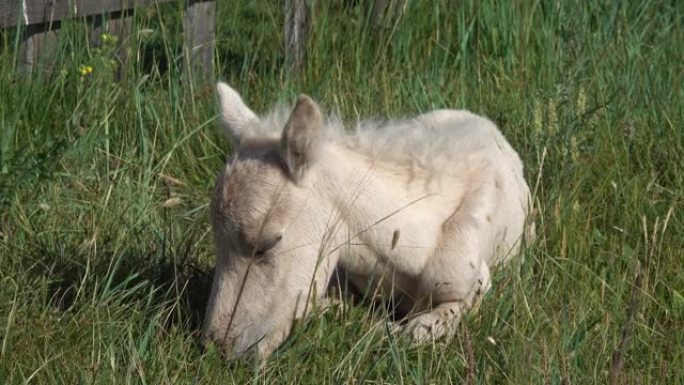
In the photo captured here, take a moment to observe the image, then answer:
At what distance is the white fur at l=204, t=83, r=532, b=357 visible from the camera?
4340 millimetres

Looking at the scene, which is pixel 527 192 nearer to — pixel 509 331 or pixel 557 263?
pixel 557 263

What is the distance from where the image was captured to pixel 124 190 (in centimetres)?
563

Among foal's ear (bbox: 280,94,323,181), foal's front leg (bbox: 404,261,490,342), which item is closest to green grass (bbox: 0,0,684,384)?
foal's front leg (bbox: 404,261,490,342)

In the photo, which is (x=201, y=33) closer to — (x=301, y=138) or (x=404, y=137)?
(x=404, y=137)

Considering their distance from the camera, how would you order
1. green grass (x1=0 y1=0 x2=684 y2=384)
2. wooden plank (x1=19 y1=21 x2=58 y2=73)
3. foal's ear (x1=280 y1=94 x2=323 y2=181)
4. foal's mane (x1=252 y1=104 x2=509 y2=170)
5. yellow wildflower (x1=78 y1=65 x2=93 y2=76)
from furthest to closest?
wooden plank (x1=19 y1=21 x2=58 y2=73)
yellow wildflower (x1=78 y1=65 x2=93 y2=76)
foal's mane (x1=252 y1=104 x2=509 y2=170)
green grass (x1=0 y1=0 x2=684 y2=384)
foal's ear (x1=280 y1=94 x2=323 y2=181)

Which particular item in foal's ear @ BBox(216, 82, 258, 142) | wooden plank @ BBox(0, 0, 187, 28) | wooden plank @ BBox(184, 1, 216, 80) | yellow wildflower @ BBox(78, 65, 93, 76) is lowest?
wooden plank @ BBox(184, 1, 216, 80)

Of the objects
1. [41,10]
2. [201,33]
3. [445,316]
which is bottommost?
[445,316]

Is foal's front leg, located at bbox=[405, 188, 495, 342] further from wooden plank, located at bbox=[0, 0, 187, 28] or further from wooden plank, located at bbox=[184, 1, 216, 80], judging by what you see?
wooden plank, located at bbox=[184, 1, 216, 80]

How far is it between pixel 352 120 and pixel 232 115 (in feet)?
5.34

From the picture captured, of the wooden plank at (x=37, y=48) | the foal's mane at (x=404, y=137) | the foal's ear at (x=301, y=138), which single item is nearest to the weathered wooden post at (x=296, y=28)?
the wooden plank at (x=37, y=48)

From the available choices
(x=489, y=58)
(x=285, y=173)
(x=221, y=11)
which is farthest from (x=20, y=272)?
(x=221, y=11)

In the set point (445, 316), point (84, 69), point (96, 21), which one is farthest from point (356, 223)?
point (96, 21)

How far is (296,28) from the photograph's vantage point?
7.18m

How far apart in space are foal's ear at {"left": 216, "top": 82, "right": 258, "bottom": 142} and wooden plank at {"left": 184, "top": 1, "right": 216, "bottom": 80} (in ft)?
7.28
